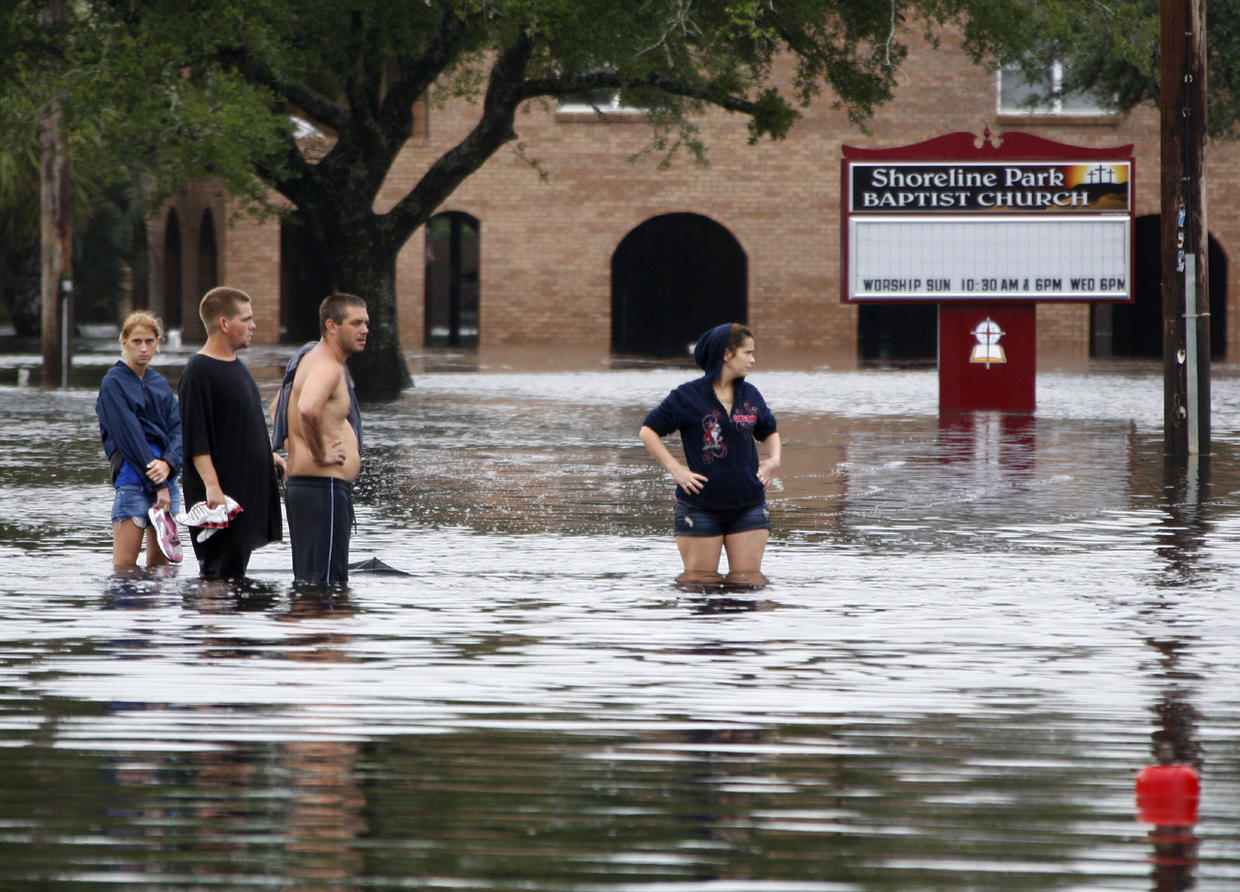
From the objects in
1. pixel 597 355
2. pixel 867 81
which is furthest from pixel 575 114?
pixel 867 81

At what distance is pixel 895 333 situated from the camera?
39.8 m

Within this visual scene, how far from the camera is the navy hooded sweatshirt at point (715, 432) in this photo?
9.02 meters

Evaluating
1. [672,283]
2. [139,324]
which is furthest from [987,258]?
[672,283]

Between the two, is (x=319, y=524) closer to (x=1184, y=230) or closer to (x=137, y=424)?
(x=137, y=424)

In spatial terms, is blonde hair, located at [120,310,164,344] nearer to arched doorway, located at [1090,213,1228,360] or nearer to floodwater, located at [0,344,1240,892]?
floodwater, located at [0,344,1240,892]

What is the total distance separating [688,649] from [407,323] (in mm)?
33622

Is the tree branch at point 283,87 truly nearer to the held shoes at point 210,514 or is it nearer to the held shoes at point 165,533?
the held shoes at point 165,533

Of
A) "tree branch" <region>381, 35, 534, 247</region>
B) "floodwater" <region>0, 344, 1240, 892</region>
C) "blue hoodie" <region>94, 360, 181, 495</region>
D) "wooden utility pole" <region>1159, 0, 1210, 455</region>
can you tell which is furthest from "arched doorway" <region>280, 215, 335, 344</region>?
"blue hoodie" <region>94, 360, 181, 495</region>

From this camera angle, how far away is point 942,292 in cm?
2212

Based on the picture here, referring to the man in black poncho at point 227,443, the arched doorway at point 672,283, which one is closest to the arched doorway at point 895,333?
the arched doorway at point 672,283

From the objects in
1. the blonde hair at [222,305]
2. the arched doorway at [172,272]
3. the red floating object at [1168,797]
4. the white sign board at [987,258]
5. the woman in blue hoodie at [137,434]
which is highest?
the arched doorway at [172,272]

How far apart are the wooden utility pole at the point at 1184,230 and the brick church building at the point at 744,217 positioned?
23207mm

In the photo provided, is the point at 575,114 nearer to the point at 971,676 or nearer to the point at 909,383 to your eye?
the point at 909,383

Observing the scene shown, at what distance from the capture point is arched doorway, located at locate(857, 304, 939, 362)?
130 ft
